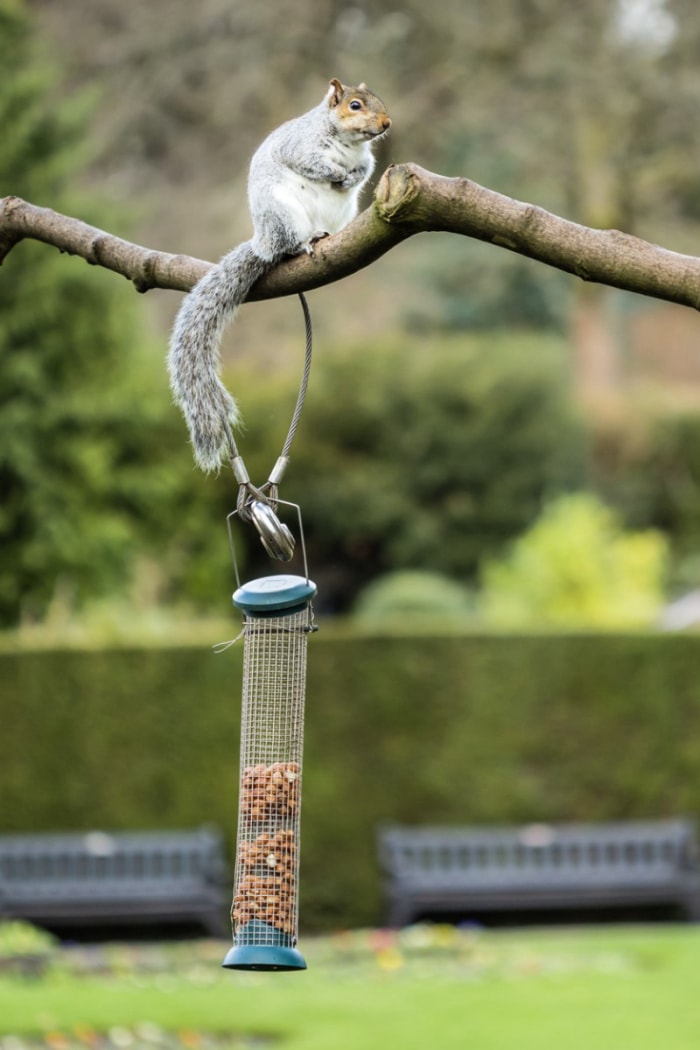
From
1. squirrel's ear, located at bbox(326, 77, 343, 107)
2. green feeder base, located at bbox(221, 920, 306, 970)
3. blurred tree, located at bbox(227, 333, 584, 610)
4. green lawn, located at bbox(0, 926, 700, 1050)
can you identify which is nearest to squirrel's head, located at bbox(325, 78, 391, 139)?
squirrel's ear, located at bbox(326, 77, 343, 107)

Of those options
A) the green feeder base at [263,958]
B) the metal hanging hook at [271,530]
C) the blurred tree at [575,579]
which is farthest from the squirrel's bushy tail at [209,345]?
the blurred tree at [575,579]

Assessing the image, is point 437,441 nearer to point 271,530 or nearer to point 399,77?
point 399,77

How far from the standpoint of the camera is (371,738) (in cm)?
834

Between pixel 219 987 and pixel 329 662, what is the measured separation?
241 cm

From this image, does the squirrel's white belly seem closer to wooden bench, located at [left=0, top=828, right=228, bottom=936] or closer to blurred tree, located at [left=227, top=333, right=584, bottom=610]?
wooden bench, located at [left=0, top=828, right=228, bottom=936]

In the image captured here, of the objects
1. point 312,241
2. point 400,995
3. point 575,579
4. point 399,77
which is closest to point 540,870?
point 400,995

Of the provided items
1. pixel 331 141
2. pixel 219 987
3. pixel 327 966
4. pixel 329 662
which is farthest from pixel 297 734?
pixel 329 662

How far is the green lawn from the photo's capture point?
532 centimetres

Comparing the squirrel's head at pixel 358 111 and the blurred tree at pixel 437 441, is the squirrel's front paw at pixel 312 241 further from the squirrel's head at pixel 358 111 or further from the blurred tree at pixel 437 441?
the blurred tree at pixel 437 441

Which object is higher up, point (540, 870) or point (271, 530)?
point (271, 530)

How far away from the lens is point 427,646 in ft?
27.7

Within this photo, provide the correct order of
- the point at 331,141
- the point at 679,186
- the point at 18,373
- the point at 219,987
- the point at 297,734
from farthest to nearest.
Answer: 1. the point at 679,186
2. the point at 18,373
3. the point at 219,987
4. the point at 297,734
5. the point at 331,141

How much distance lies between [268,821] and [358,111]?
4.33 feet

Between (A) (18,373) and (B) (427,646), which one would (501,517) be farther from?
(B) (427,646)
